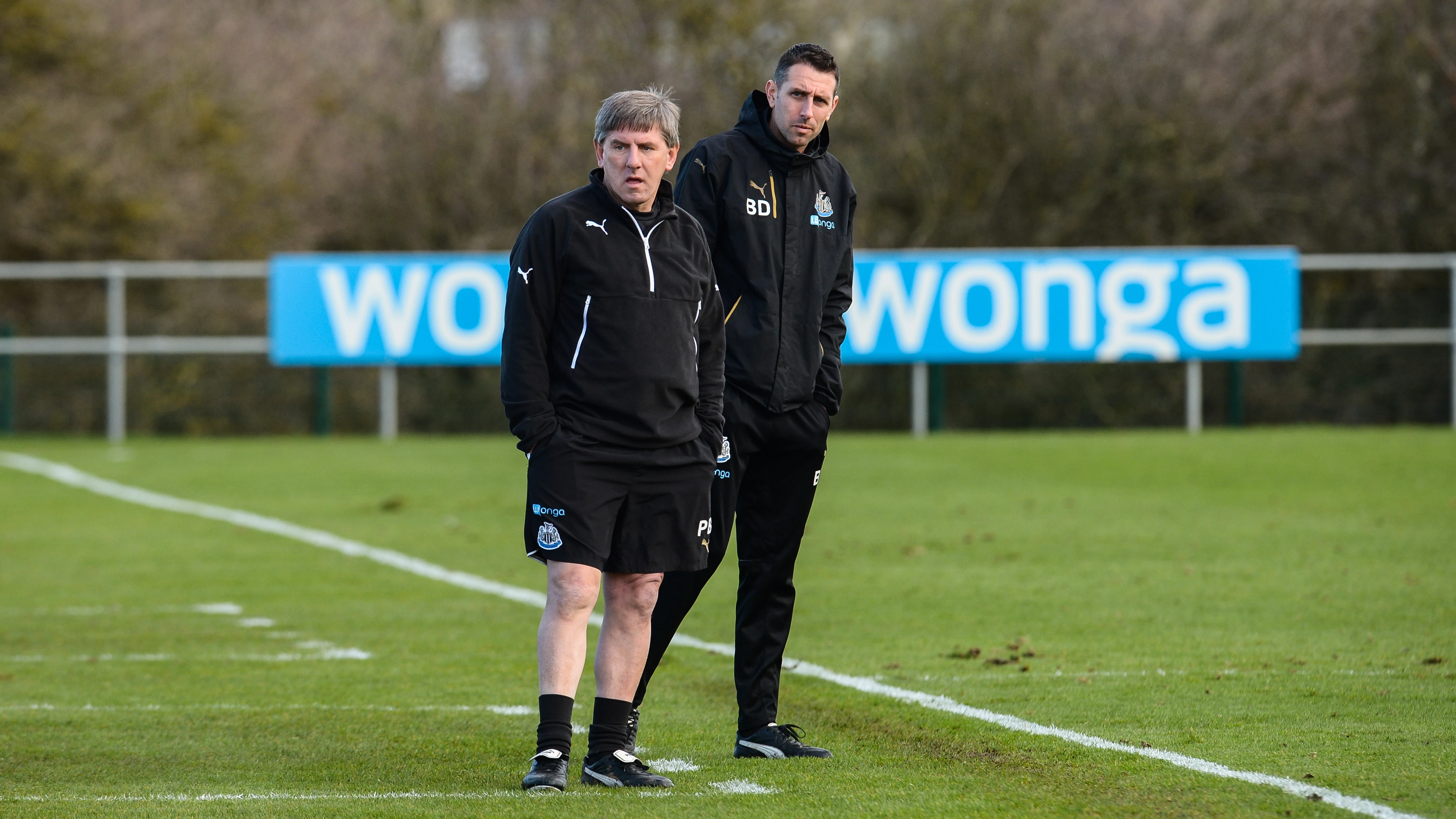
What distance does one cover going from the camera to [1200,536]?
12.1 meters

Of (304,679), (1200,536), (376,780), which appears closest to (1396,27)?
(1200,536)

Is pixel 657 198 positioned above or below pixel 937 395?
above

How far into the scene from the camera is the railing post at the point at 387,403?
878 inches

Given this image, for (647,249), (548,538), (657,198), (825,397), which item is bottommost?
(548,538)

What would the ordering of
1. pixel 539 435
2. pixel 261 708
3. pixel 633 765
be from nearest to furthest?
1. pixel 539 435
2. pixel 633 765
3. pixel 261 708

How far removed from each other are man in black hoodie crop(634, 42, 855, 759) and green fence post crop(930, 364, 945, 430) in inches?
634

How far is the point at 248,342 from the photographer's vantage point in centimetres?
2208

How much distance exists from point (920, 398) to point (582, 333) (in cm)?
1695

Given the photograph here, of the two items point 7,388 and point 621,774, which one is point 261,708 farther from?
point 7,388

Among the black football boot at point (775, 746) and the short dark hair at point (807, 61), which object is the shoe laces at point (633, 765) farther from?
the short dark hair at point (807, 61)

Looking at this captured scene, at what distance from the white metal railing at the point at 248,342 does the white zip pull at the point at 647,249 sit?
1660 centimetres

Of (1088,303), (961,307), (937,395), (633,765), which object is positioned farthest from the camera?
(937,395)

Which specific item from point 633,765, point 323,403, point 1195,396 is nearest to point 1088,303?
point 1195,396

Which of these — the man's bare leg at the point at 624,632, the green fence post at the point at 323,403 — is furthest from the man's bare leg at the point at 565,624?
the green fence post at the point at 323,403
